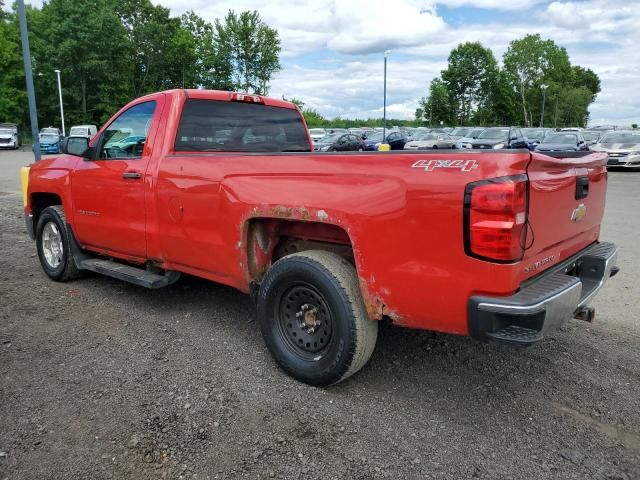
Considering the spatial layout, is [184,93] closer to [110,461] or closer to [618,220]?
[110,461]

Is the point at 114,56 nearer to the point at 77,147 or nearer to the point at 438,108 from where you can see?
the point at 438,108

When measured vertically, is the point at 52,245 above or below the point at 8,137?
below

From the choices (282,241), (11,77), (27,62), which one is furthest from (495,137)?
(11,77)

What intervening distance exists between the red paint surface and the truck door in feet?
0.07

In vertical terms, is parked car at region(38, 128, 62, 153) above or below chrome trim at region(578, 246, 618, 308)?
above

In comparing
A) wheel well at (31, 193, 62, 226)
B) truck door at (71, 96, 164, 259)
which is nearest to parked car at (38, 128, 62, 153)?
wheel well at (31, 193, 62, 226)

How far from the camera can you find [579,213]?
330 centimetres

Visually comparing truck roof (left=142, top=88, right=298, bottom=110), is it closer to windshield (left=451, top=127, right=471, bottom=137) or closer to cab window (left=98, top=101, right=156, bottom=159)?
cab window (left=98, top=101, right=156, bottom=159)

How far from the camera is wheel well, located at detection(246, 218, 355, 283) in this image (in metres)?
3.52

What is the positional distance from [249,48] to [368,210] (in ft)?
180

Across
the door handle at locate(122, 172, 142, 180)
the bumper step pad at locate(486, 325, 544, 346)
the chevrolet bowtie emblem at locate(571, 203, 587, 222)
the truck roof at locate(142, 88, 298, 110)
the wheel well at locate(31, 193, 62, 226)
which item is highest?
the truck roof at locate(142, 88, 298, 110)

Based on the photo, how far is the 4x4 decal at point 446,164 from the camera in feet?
8.38

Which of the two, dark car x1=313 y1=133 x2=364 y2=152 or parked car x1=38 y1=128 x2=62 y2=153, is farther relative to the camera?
parked car x1=38 y1=128 x2=62 y2=153

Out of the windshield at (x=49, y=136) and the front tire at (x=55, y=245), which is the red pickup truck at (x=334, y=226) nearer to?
the front tire at (x=55, y=245)
